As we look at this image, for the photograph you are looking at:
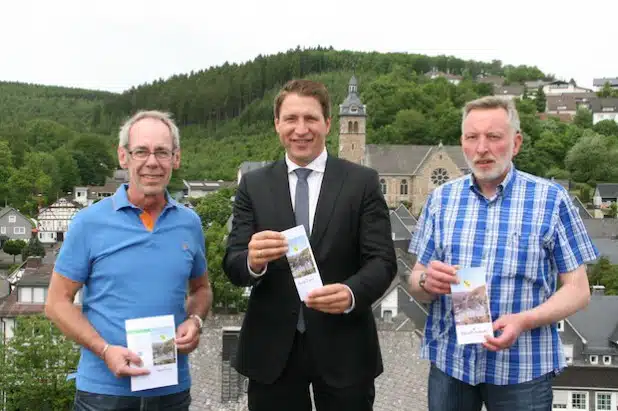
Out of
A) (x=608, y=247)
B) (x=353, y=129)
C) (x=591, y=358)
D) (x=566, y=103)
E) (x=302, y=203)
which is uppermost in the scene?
(x=566, y=103)

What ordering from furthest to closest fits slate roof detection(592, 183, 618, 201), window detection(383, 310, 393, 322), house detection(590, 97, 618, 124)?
house detection(590, 97, 618, 124)
slate roof detection(592, 183, 618, 201)
window detection(383, 310, 393, 322)

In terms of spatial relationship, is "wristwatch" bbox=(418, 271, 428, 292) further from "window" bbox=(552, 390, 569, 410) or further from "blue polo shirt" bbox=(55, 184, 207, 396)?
"window" bbox=(552, 390, 569, 410)

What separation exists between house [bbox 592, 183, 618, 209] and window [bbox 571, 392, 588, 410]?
45185 mm

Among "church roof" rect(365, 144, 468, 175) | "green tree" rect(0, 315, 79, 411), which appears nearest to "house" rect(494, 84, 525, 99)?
"church roof" rect(365, 144, 468, 175)

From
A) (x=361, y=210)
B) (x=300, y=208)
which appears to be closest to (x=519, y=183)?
(x=361, y=210)

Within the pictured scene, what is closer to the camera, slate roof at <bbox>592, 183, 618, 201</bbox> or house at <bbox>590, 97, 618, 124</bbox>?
slate roof at <bbox>592, 183, 618, 201</bbox>

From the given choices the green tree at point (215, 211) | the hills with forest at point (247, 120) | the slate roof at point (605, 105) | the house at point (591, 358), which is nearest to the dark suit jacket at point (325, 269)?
the house at point (591, 358)

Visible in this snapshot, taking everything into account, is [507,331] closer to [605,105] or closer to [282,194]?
[282,194]

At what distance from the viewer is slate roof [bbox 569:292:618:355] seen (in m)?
33.3

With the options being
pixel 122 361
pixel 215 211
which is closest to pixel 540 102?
pixel 215 211

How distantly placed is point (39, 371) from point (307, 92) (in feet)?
75.7

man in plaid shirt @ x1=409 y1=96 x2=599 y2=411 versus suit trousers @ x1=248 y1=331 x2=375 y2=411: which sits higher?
man in plaid shirt @ x1=409 y1=96 x2=599 y2=411

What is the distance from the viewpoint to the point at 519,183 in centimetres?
Result: 484

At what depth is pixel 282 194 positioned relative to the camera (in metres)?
4.89
